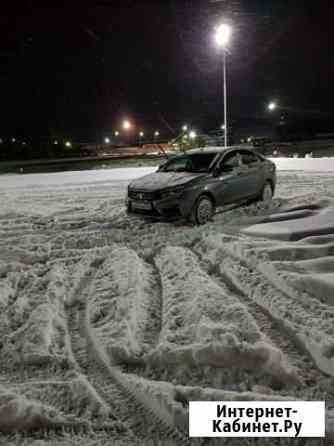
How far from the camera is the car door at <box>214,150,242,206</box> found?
857cm

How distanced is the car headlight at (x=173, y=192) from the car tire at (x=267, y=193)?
9.61 ft

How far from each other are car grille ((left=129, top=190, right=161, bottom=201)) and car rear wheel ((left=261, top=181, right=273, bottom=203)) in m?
3.29

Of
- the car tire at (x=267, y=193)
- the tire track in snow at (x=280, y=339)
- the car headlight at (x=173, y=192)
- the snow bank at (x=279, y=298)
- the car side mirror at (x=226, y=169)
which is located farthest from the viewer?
the car tire at (x=267, y=193)

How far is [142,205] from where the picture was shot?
8.19 meters

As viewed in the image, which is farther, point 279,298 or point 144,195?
point 144,195

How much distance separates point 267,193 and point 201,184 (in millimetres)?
2724

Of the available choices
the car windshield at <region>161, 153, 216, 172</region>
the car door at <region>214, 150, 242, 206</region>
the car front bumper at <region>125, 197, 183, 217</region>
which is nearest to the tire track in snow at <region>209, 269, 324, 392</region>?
the car front bumper at <region>125, 197, 183, 217</region>

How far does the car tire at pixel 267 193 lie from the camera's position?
9948mm

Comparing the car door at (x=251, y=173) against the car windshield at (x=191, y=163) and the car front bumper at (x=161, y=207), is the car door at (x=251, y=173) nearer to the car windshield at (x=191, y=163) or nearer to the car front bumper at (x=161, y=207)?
the car windshield at (x=191, y=163)

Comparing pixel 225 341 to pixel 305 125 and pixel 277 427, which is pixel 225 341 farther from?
pixel 305 125

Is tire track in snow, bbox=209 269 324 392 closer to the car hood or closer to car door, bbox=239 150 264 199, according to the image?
the car hood

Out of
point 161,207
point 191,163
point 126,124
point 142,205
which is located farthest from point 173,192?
point 126,124

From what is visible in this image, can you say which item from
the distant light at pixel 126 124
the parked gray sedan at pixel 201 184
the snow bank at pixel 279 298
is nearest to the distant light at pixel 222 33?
the parked gray sedan at pixel 201 184

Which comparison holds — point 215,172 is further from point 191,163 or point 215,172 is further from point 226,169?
point 191,163
